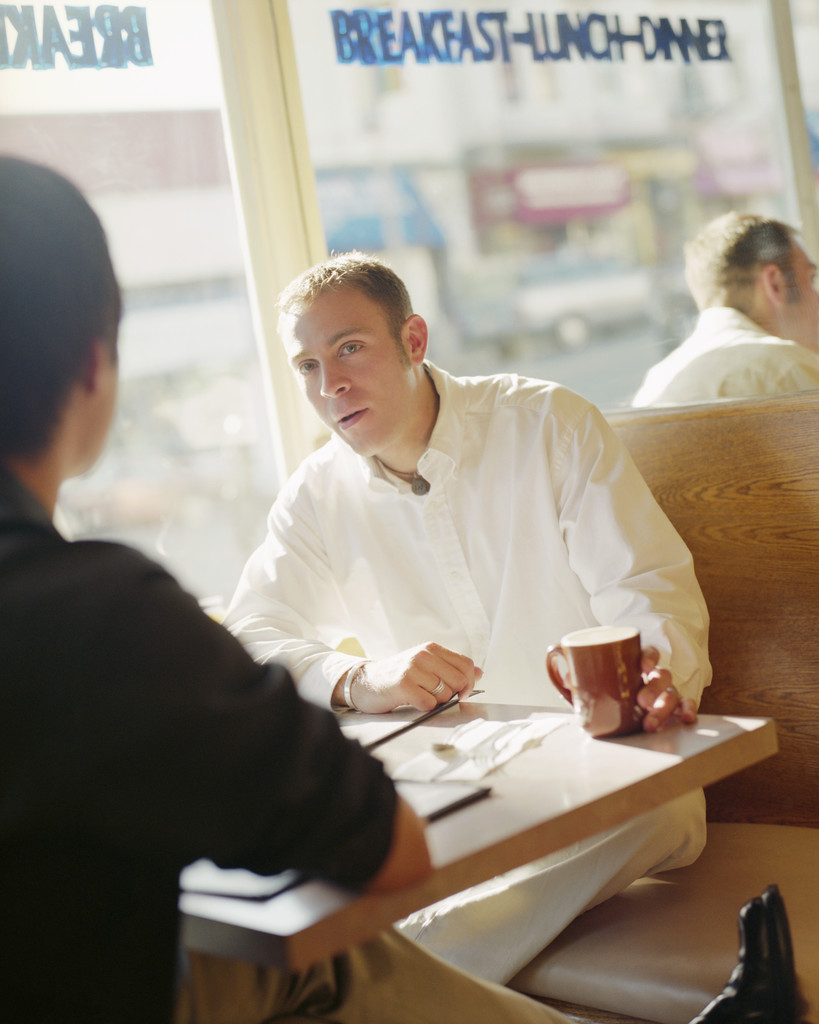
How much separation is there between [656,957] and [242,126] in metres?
2.14

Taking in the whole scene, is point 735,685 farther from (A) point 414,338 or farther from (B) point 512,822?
(B) point 512,822

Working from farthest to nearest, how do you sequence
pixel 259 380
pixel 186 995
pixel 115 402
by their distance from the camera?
pixel 259 380
pixel 186 995
pixel 115 402

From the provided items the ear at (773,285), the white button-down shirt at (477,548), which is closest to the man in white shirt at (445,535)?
the white button-down shirt at (477,548)

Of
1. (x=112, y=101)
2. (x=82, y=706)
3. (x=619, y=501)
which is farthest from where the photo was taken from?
(x=112, y=101)

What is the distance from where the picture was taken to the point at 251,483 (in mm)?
2803

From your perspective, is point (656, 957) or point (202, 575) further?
point (202, 575)

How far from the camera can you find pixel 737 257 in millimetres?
2609

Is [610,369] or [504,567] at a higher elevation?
[610,369]

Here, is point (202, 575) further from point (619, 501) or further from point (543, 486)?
point (619, 501)

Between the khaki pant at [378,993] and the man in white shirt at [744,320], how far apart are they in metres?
1.34

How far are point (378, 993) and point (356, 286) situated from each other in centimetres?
125

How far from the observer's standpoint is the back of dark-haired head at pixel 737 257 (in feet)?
8.46

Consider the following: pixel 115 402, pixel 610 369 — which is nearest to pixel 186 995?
pixel 115 402

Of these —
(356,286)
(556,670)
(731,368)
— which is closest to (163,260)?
(356,286)
